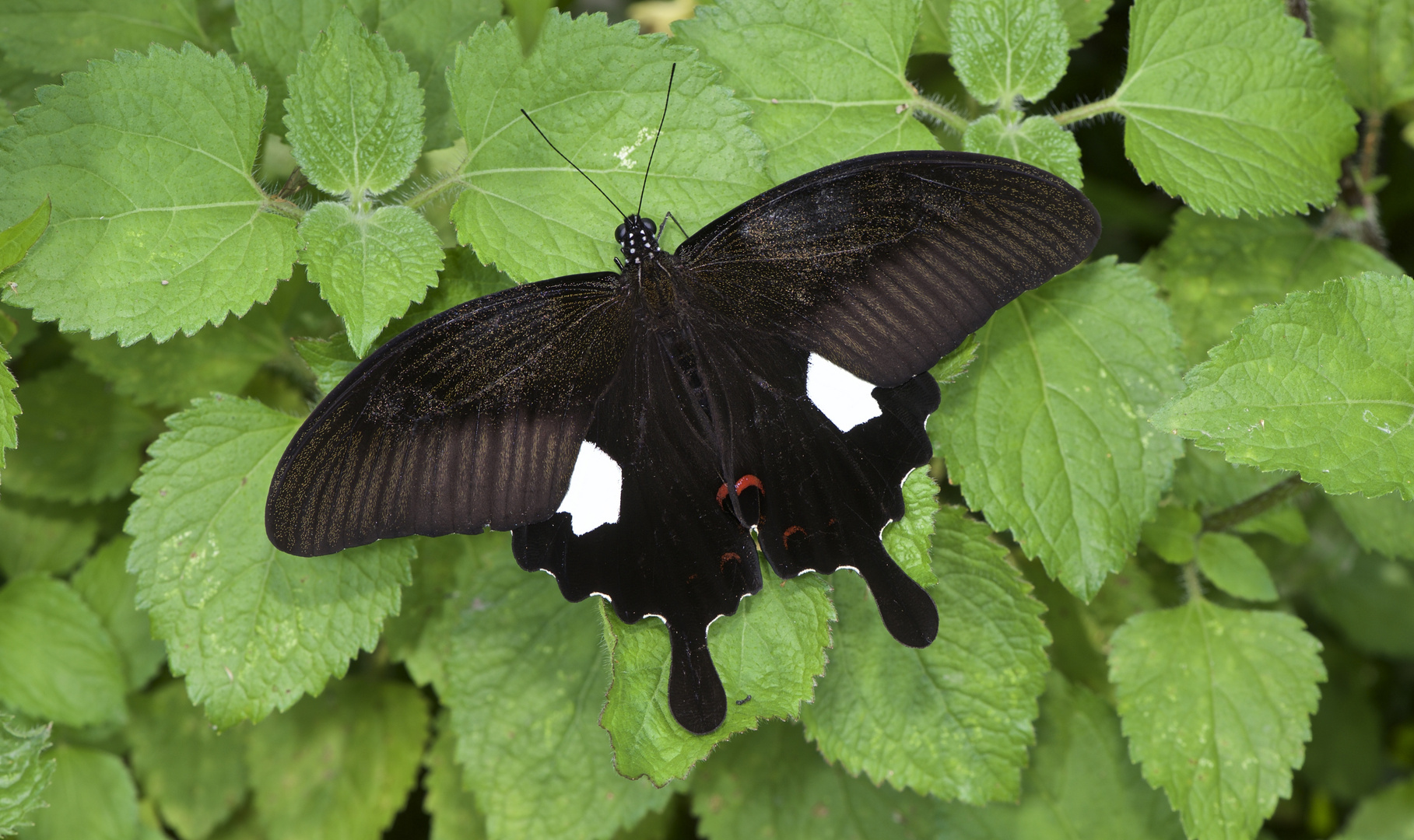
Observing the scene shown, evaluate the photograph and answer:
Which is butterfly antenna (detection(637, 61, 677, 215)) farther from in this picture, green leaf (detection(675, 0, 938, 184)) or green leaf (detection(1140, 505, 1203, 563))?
green leaf (detection(1140, 505, 1203, 563))

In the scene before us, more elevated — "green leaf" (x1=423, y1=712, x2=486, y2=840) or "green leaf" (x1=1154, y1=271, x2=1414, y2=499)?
"green leaf" (x1=1154, y1=271, x2=1414, y2=499)

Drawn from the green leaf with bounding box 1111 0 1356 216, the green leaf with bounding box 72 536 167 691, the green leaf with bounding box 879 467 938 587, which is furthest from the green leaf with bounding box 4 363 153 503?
the green leaf with bounding box 1111 0 1356 216

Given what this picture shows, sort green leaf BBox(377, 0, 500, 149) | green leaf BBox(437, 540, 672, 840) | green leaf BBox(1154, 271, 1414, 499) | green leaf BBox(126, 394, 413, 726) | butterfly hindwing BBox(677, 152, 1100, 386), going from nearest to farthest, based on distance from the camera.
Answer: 1. green leaf BBox(1154, 271, 1414, 499)
2. butterfly hindwing BBox(677, 152, 1100, 386)
3. green leaf BBox(126, 394, 413, 726)
4. green leaf BBox(377, 0, 500, 149)
5. green leaf BBox(437, 540, 672, 840)

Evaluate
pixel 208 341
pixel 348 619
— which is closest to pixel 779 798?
pixel 348 619

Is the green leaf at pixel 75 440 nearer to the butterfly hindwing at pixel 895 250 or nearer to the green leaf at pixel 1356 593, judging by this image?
the butterfly hindwing at pixel 895 250

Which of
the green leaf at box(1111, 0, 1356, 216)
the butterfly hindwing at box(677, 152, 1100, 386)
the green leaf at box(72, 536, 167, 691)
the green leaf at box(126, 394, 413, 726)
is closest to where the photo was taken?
the butterfly hindwing at box(677, 152, 1100, 386)

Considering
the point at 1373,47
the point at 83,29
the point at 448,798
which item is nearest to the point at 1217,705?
the point at 1373,47

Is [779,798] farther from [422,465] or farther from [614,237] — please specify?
[614,237]
